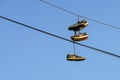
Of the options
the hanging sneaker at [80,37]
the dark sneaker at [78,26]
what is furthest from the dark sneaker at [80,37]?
the dark sneaker at [78,26]

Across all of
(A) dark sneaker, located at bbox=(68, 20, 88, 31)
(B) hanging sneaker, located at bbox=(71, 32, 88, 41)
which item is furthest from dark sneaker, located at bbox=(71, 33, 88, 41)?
(A) dark sneaker, located at bbox=(68, 20, 88, 31)

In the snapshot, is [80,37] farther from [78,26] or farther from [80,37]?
[78,26]

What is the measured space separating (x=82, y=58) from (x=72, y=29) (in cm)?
95

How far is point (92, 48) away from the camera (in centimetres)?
1067

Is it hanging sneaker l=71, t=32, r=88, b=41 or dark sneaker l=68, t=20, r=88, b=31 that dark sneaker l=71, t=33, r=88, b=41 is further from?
dark sneaker l=68, t=20, r=88, b=31

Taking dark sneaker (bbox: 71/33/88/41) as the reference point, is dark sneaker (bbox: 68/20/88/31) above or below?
Result: above

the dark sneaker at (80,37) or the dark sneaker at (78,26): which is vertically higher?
the dark sneaker at (78,26)

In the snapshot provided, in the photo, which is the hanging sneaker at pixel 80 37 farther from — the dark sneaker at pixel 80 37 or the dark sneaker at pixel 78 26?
the dark sneaker at pixel 78 26

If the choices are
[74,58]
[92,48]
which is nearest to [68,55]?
[74,58]

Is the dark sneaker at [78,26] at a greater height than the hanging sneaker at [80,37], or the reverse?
the dark sneaker at [78,26]

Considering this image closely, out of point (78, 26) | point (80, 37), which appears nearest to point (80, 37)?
→ point (80, 37)

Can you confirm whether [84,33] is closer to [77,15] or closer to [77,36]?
[77,36]

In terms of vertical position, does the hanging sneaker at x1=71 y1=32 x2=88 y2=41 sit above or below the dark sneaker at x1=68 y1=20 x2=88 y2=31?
below

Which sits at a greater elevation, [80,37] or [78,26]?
[78,26]
